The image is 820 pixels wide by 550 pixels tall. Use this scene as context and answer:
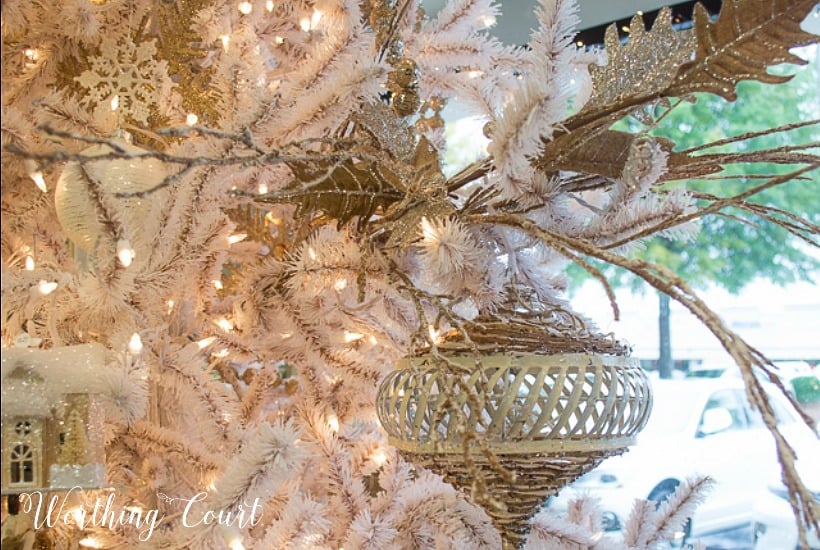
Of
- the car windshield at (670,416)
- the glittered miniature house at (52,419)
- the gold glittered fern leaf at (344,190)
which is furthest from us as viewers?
the car windshield at (670,416)

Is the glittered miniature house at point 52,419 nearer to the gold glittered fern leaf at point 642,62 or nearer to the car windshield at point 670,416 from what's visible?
the gold glittered fern leaf at point 642,62

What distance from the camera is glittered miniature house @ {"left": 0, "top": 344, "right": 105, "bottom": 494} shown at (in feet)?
1.61

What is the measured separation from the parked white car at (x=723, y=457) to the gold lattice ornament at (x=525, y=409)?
0.72 meters

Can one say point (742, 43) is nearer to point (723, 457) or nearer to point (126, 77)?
point (126, 77)

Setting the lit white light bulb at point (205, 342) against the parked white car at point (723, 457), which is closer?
the lit white light bulb at point (205, 342)

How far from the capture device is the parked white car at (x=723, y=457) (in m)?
1.33

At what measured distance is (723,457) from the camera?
4.67ft

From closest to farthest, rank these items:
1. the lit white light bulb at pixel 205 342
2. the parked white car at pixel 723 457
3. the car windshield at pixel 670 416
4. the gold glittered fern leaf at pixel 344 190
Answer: the gold glittered fern leaf at pixel 344 190
the lit white light bulb at pixel 205 342
the parked white car at pixel 723 457
the car windshield at pixel 670 416

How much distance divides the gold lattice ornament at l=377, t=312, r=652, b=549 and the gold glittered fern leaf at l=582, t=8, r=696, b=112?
21 centimetres

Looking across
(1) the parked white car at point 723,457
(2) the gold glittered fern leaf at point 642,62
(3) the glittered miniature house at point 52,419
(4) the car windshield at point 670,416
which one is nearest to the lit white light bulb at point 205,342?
(3) the glittered miniature house at point 52,419

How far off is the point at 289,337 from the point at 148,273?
282 millimetres

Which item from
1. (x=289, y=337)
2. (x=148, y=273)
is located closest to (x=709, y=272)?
(x=289, y=337)

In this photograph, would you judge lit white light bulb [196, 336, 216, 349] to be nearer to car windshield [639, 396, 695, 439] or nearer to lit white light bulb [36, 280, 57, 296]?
lit white light bulb [36, 280, 57, 296]

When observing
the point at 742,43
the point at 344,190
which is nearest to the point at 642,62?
the point at 742,43
